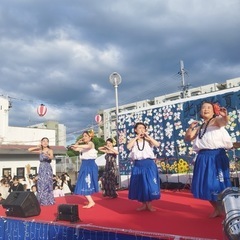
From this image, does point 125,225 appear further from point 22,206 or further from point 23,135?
point 23,135

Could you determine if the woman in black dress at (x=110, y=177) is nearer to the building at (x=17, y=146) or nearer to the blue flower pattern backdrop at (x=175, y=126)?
the blue flower pattern backdrop at (x=175, y=126)

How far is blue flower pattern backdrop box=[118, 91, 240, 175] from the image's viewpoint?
788cm

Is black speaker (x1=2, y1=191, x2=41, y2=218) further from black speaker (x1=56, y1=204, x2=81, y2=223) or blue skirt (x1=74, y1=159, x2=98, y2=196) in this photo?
blue skirt (x1=74, y1=159, x2=98, y2=196)

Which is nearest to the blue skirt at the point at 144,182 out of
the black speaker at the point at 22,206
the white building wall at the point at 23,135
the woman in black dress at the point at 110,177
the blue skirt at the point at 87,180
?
the blue skirt at the point at 87,180

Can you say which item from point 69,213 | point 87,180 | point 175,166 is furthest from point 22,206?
point 175,166

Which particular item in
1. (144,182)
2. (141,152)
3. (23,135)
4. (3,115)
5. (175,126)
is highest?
(3,115)

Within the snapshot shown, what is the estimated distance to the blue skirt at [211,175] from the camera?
Answer: 3496 millimetres

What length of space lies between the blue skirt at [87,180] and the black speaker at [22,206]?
0.82 metres

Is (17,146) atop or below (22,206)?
atop

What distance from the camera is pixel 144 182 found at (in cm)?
432

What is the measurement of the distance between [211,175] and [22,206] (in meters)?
2.58

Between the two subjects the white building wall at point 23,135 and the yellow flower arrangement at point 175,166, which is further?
the white building wall at point 23,135

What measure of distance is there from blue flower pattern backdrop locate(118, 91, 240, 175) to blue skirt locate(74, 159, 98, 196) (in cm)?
382

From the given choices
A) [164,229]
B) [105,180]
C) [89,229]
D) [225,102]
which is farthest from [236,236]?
[225,102]
